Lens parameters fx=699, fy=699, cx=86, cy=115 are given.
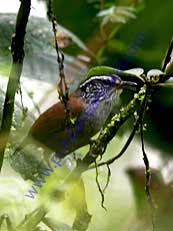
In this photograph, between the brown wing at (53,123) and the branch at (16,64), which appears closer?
the branch at (16,64)

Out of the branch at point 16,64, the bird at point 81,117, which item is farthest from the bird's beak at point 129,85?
the branch at point 16,64

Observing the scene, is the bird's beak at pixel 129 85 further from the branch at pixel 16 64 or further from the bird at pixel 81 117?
the branch at pixel 16 64

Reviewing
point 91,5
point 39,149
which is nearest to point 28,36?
point 39,149

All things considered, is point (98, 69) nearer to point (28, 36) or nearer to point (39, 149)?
point (39, 149)

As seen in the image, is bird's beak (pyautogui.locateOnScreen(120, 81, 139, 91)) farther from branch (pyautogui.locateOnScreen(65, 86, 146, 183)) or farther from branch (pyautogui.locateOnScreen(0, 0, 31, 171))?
branch (pyautogui.locateOnScreen(0, 0, 31, 171))
